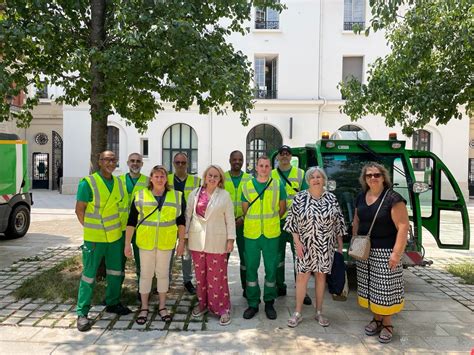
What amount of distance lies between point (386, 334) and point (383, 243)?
93 cm

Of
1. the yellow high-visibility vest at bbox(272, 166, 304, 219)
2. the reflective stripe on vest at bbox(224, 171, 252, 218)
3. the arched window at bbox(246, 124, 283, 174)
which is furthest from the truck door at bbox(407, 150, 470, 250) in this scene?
the arched window at bbox(246, 124, 283, 174)

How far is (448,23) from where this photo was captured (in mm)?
6473

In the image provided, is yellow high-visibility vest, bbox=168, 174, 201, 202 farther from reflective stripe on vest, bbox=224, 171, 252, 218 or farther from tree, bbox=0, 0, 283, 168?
A: tree, bbox=0, 0, 283, 168

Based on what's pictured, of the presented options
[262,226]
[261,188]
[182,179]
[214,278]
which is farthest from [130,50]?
[214,278]

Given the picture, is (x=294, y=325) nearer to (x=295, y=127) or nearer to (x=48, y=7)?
(x=48, y=7)

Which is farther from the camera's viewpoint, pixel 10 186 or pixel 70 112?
pixel 70 112

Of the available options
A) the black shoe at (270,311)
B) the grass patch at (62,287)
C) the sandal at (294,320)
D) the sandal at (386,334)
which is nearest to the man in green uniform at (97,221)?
the grass patch at (62,287)

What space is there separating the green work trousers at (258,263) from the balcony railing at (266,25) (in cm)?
1803

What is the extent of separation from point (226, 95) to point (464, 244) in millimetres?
4061

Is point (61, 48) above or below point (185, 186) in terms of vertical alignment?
above

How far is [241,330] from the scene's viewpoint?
4449 mm

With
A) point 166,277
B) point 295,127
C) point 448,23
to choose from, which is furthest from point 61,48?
point 295,127

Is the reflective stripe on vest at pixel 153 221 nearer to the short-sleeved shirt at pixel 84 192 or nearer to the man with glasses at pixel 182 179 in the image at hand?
the short-sleeved shirt at pixel 84 192

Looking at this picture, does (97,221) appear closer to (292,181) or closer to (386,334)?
(292,181)
